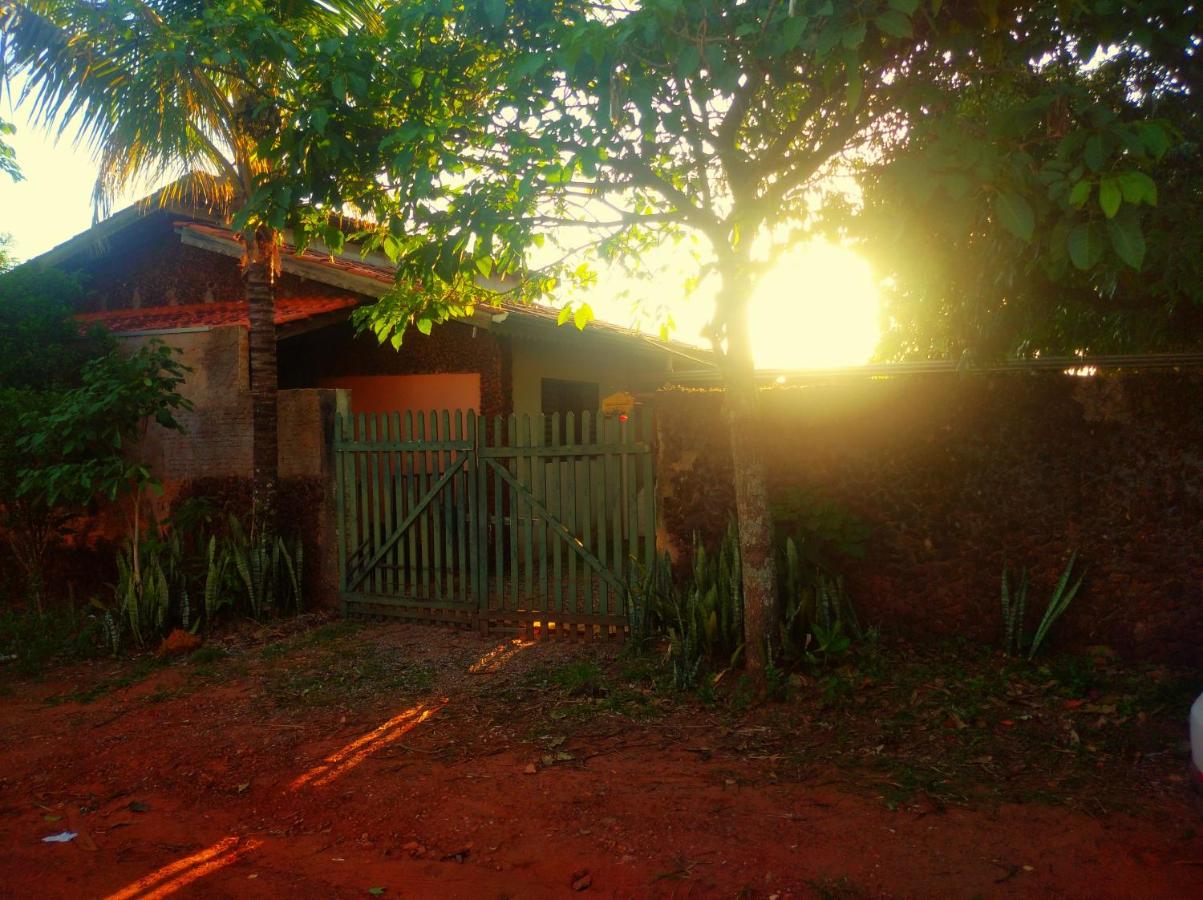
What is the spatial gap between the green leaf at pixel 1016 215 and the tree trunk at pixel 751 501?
2.06m

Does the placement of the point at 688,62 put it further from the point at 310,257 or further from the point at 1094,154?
the point at 310,257

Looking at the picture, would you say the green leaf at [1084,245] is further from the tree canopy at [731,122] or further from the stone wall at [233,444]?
the stone wall at [233,444]

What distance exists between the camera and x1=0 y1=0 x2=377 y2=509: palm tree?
7.39 m

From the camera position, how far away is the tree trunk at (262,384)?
8.34 metres

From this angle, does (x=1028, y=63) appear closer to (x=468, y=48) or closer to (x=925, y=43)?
(x=925, y=43)

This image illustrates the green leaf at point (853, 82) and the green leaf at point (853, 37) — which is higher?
the green leaf at point (853, 37)

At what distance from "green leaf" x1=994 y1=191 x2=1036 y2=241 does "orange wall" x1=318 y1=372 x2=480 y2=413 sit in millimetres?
7335

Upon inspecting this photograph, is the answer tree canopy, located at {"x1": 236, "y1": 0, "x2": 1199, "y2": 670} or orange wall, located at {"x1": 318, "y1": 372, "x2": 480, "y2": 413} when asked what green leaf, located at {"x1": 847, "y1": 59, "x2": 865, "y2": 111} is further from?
orange wall, located at {"x1": 318, "y1": 372, "x2": 480, "y2": 413}

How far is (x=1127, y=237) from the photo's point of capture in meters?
3.44

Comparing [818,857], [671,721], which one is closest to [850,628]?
[671,721]

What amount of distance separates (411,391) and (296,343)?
1675 mm

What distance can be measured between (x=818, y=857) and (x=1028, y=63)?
446cm

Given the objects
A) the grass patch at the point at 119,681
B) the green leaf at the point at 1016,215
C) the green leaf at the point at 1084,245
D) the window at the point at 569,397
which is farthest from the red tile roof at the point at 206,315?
the green leaf at the point at 1084,245

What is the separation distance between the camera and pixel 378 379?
1107 cm
